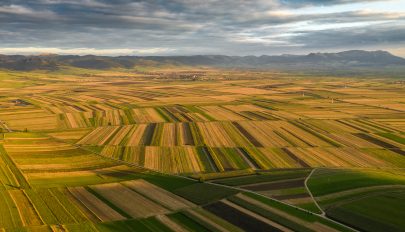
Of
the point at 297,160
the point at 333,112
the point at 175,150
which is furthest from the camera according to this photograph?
the point at 333,112

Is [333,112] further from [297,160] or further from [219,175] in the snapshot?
[219,175]

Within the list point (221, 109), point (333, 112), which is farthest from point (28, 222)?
point (333, 112)

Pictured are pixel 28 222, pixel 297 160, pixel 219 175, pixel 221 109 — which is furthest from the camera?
pixel 221 109

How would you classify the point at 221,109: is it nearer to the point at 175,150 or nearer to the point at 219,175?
the point at 175,150

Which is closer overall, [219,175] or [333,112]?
[219,175]

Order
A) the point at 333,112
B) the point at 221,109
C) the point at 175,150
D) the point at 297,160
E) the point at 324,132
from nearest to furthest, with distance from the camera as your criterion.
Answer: the point at 297,160
the point at 175,150
the point at 324,132
the point at 333,112
the point at 221,109

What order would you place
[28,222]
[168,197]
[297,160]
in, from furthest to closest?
[297,160]
[168,197]
[28,222]

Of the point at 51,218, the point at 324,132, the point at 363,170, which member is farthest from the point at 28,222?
the point at 324,132
